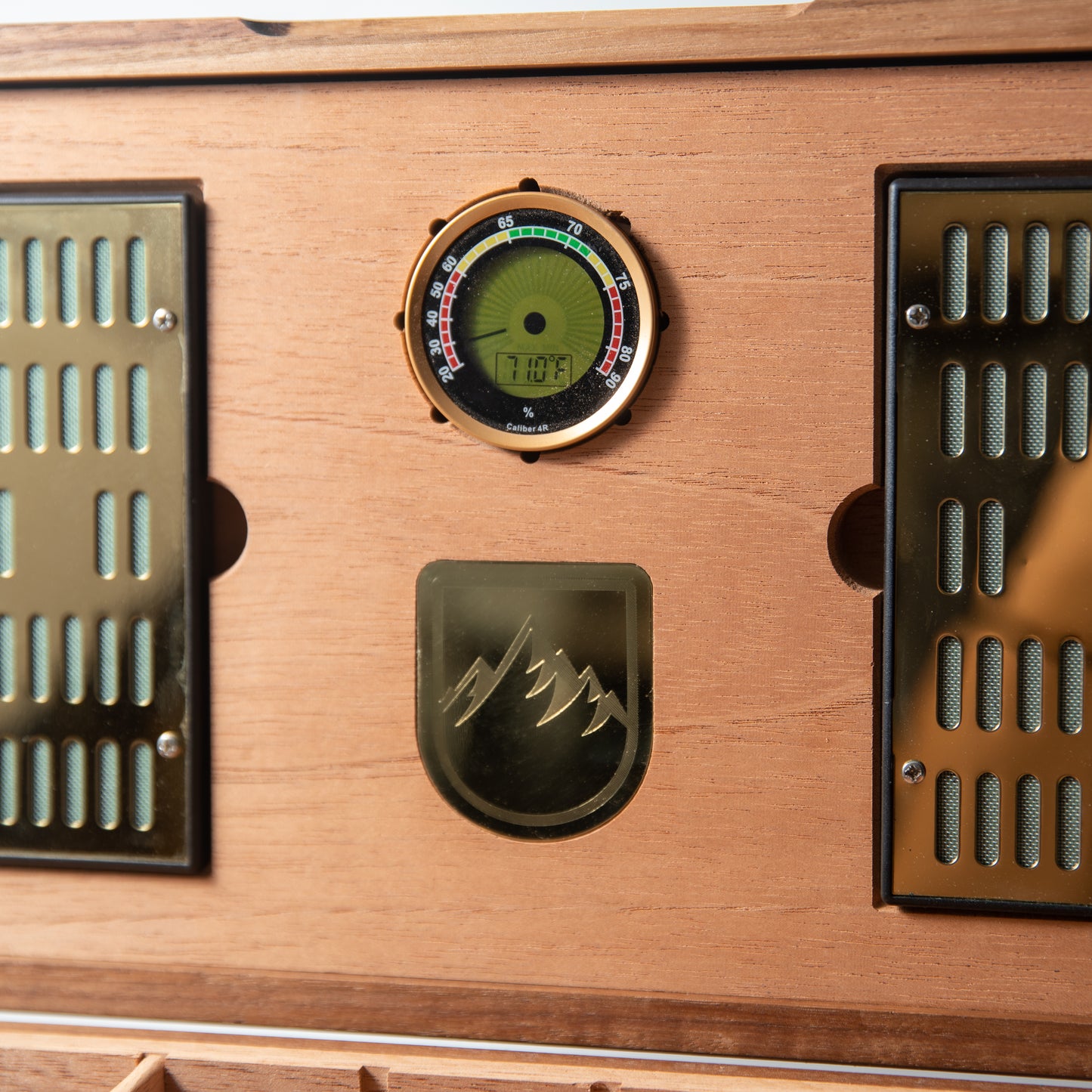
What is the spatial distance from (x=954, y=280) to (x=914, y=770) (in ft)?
1.23

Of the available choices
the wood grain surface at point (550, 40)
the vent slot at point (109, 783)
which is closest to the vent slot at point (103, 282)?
the wood grain surface at point (550, 40)

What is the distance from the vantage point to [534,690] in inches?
29.4

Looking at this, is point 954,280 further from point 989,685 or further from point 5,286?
point 5,286

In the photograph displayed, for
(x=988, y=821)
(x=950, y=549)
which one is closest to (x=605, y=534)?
(x=950, y=549)

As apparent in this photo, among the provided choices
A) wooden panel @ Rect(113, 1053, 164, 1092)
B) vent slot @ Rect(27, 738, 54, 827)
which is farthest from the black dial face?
wooden panel @ Rect(113, 1053, 164, 1092)

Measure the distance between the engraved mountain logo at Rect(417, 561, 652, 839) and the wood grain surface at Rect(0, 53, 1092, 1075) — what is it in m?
0.02

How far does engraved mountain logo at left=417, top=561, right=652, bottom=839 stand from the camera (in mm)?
736

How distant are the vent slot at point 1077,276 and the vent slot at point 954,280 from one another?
0.07 m

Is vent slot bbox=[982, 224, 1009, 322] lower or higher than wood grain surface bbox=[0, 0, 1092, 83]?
lower

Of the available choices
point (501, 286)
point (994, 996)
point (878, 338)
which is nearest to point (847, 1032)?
point (994, 996)

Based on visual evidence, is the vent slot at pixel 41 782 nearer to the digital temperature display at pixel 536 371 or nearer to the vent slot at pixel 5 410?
the vent slot at pixel 5 410

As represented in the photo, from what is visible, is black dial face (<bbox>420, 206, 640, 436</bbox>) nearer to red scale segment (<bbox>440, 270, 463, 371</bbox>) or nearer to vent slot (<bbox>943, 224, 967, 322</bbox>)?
red scale segment (<bbox>440, 270, 463, 371</bbox>)

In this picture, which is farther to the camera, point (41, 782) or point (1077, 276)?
point (41, 782)

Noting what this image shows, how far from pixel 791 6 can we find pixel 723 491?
1.18ft
